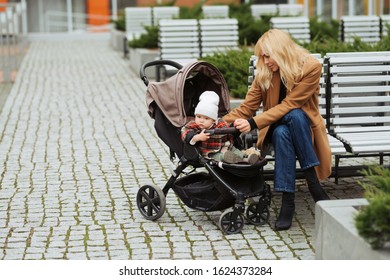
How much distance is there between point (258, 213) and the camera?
709 cm

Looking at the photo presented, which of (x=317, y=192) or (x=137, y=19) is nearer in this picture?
(x=317, y=192)

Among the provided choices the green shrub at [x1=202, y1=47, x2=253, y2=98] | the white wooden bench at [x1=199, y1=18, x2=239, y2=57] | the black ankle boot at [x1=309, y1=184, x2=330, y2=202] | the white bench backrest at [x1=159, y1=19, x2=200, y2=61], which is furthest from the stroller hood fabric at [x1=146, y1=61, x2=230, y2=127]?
the white wooden bench at [x1=199, y1=18, x2=239, y2=57]

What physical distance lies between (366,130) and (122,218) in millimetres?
2090

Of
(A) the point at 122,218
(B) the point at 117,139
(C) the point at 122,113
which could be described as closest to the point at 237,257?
(A) the point at 122,218

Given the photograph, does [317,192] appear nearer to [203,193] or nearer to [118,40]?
[203,193]

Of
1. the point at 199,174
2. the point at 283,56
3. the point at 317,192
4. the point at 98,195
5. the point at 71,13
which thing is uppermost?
the point at 283,56

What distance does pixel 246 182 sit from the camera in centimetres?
699

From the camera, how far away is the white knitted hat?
6.92m

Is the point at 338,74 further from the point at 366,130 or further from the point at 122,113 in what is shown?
the point at 122,113

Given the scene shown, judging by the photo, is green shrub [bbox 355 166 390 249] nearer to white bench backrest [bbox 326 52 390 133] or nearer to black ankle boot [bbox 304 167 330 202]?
black ankle boot [bbox 304 167 330 202]

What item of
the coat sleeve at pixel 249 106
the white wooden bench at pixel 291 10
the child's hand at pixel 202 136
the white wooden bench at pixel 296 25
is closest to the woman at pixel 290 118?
the coat sleeve at pixel 249 106

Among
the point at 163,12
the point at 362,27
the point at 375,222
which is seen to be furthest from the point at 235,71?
the point at 163,12

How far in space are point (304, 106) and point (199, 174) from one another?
3.04 feet
